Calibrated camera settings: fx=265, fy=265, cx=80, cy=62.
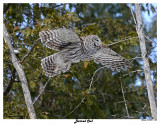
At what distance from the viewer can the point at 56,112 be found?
606 cm

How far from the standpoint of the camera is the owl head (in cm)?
378

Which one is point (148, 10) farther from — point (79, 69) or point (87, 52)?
point (87, 52)

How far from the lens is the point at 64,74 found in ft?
17.1

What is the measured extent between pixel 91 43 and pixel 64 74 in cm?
159

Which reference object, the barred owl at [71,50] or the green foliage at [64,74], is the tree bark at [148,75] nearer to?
the barred owl at [71,50]

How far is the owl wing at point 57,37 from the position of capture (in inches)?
139

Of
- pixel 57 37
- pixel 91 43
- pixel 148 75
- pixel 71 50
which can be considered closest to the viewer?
pixel 148 75

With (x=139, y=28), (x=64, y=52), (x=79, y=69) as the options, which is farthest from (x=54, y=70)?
(x=139, y=28)

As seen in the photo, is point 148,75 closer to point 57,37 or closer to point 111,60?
point 111,60

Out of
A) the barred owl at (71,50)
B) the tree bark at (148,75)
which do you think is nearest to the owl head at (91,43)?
the barred owl at (71,50)

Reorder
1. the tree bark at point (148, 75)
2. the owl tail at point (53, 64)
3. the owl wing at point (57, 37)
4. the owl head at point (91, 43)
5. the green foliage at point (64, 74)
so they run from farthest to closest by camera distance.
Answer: the green foliage at point (64, 74) → the owl tail at point (53, 64) → the owl head at point (91, 43) → the owl wing at point (57, 37) → the tree bark at point (148, 75)

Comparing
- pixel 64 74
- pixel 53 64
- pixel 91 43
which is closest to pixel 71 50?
pixel 91 43

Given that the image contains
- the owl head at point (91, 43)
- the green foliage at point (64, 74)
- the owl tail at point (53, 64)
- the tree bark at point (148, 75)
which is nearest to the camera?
the tree bark at point (148, 75)

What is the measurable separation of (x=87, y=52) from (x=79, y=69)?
58.0 inches
